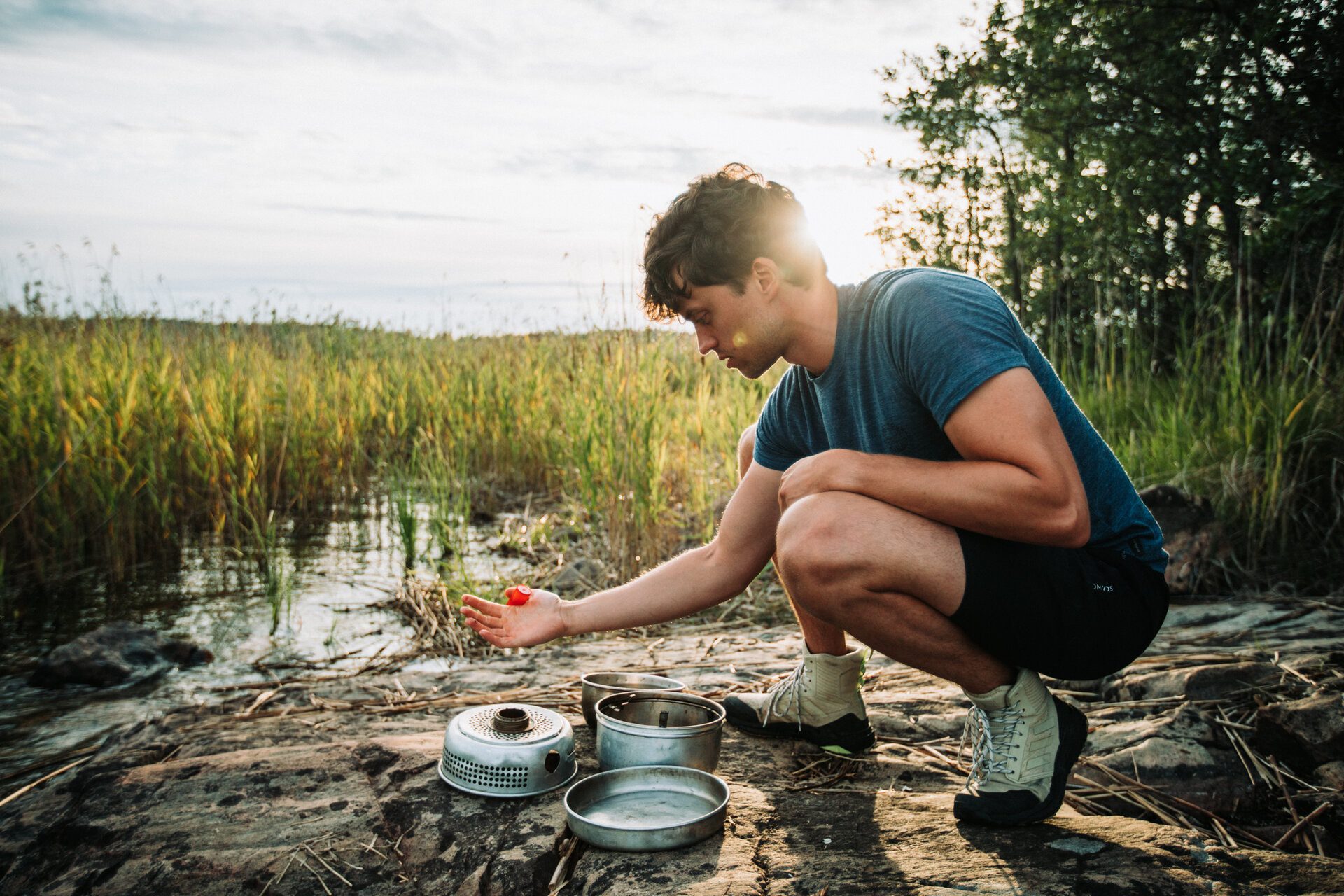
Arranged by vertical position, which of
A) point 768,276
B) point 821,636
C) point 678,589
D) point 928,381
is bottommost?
point 821,636

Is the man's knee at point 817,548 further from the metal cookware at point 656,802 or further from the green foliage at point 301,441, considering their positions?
the green foliage at point 301,441

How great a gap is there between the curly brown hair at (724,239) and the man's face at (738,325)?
24mm

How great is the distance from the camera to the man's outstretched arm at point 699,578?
2.35 m

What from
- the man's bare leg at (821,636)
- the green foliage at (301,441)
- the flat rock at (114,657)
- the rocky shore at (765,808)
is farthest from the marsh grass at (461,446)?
the man's bare leg at (821,636)

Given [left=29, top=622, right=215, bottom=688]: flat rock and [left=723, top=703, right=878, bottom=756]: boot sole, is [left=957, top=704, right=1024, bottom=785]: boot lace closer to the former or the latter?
[left=723, top=703, right=878, bottom=756]: boot sole

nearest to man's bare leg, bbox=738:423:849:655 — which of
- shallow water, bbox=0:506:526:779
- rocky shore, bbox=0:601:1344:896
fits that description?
rocky shore, bbox=0:601:1344:896

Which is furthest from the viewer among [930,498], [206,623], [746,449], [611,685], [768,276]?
[206,623]

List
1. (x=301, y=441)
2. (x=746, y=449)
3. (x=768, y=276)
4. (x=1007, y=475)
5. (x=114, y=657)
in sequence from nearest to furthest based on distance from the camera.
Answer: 1. (x=1007, y=475)
2. (x=768, y=276)
3. (x=746, y=449)
4. (x=114, y=657)
5. (x=301, y=441)

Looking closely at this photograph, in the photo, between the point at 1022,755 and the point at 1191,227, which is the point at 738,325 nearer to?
the point at 1022,755

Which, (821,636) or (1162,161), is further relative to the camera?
(1162,161)

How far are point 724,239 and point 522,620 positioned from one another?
1.10 metres

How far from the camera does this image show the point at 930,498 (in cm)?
190

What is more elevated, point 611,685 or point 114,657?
point 611,685

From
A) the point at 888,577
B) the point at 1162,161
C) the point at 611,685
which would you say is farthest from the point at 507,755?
the point at 1162,161
